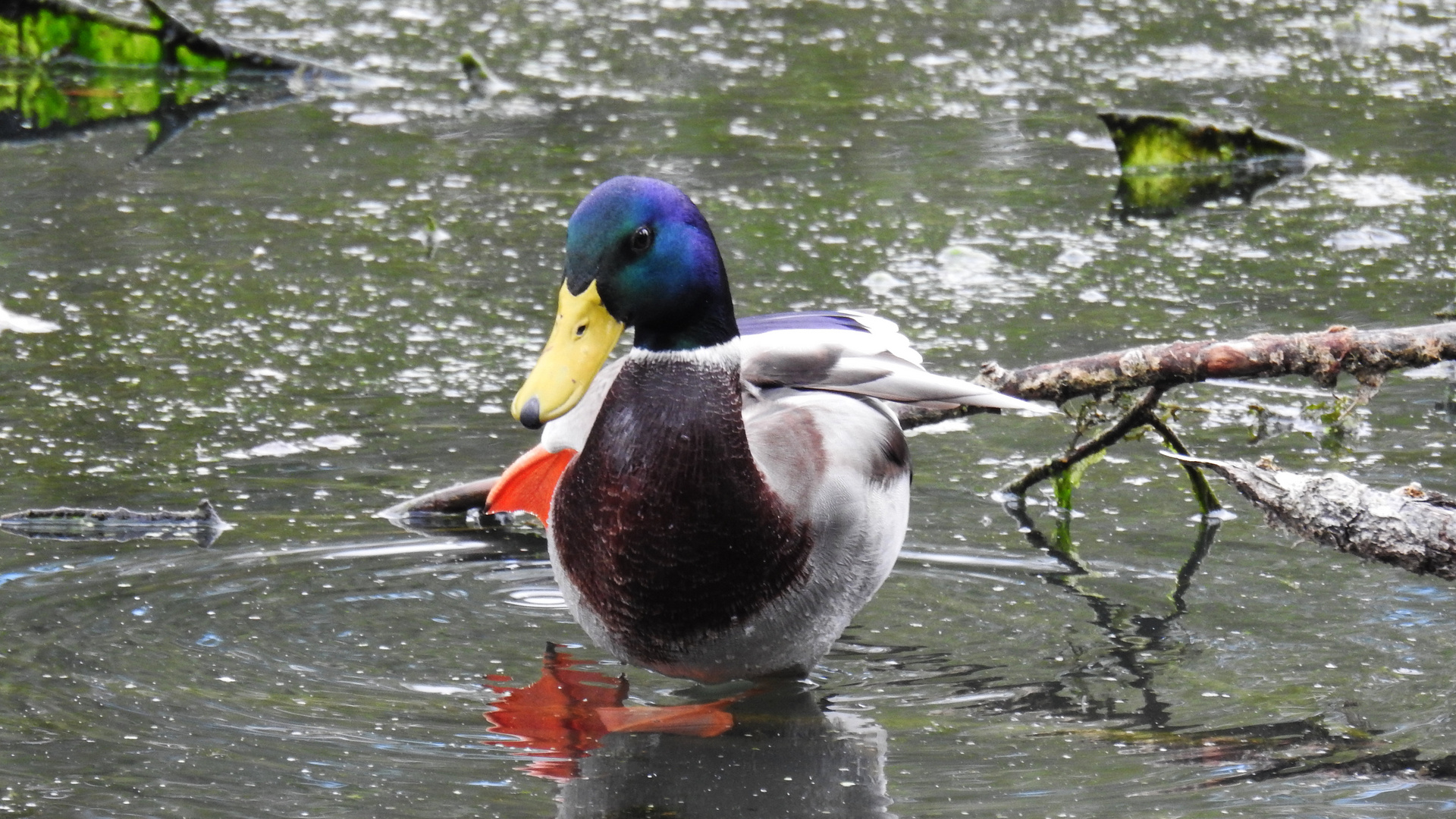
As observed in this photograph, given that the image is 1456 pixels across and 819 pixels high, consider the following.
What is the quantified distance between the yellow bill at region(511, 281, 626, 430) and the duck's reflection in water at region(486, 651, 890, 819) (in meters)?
0.49

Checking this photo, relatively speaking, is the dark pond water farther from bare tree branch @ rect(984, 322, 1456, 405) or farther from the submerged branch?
bare tree branch @ rect(984, 322, 1456, 405)

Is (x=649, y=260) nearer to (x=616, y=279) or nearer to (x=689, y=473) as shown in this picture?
(x=616, y=279)

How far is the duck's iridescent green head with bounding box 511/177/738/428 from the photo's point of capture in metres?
2.72

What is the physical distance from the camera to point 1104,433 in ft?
12.0

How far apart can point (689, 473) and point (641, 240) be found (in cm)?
36

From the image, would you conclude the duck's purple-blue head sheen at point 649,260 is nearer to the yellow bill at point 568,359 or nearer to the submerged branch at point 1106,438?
the yellow bill at point 568,359

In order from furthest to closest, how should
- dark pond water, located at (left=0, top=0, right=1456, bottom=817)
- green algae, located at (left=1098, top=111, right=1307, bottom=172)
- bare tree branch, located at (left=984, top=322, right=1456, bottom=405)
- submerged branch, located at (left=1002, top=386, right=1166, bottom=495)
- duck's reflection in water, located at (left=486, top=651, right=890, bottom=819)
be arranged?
green algae, located at (left=1098, top=111, right=1307, bottom=172)
submerged branch, located at (left=1002, top=386, right=1166, bottom=495)
bare tree branch, located at (left=984, top=322, right=1456, bottom=405)
dark pond water, located at (left=0, top=0, right=1456, bottom=817)
duck's reflection in water, located at (left=486, top=651, right=890, bottom=819)

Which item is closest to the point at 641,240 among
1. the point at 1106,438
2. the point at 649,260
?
the point at 649,260

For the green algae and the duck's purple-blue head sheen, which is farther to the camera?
the green algae

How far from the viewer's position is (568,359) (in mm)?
2732

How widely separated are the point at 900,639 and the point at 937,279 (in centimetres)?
216

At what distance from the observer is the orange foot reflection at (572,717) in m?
2.73

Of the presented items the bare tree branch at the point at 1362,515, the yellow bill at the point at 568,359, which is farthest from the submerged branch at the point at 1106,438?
the yellow bill at the point at 568,359

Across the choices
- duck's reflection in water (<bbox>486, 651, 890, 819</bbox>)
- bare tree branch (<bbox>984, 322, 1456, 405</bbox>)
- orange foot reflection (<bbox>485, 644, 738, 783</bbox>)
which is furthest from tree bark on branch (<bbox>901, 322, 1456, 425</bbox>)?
orange foot reflection (<bbox>485, 644, 738, 783</bbox>)
